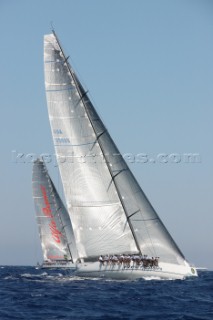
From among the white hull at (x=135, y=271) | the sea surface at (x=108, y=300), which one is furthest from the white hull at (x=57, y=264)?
the sea surface at (x=108, y=300)

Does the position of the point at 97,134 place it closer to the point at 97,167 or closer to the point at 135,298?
the point at 97,167

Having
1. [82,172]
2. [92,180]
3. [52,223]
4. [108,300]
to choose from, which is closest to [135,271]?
[92,180]

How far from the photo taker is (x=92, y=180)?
36.3 meters

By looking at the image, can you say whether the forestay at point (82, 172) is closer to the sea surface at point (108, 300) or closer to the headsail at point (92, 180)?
the headsail at point (92, 180)

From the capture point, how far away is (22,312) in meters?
22.5

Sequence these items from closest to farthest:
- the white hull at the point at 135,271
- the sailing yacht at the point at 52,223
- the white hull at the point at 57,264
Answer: the white hull at the point at 135,271 < the sailing yacht at the point at 52,223 < the white hull at the point at 57,264

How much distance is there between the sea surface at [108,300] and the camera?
2191cm

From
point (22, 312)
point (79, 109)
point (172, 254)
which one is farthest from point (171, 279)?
point (22, 312)

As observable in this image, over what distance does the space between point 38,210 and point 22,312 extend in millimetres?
31392

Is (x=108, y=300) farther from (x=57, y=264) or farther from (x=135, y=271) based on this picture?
(x=57, y=264)

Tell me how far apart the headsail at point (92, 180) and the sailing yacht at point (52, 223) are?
16454mm

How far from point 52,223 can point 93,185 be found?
18.8 meters

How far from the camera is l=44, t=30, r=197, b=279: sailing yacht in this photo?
35.8m

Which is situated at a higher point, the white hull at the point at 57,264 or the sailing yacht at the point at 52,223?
the sailing yacht at the point at 52,223
